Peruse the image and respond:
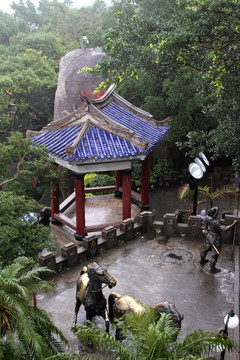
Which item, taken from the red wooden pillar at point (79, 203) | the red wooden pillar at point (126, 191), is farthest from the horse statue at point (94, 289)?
the red wooden pillar at point (126, 191)

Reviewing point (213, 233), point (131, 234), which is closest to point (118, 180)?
point (131, 234)

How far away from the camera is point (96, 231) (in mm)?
16906

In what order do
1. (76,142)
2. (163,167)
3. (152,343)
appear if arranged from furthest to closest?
(163,167), (76,142), (152,343)

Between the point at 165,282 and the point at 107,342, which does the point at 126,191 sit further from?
the point at 107,342

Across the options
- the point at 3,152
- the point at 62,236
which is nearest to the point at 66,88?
the point at 62,236

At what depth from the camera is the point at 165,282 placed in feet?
43.9

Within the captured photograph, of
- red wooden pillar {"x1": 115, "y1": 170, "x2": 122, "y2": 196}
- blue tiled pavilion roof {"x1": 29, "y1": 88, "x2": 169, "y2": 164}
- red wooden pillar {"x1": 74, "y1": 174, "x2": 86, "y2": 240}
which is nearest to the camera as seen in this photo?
blue tiled pavilion roof {"x1": 29, "y1": 88, "x2": 169, "y2": 164}

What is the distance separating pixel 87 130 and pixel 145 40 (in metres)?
4.64

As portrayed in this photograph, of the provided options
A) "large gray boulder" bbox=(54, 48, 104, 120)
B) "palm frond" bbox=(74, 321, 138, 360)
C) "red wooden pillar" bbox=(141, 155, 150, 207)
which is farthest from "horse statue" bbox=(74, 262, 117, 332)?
"large gray boulder" bbox=(54, 48, 104, 120)

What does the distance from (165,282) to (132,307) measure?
4.36 m

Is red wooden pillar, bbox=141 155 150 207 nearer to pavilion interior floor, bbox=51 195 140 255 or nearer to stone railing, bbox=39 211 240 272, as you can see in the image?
pavilion interior floor, bbox=51 195 140 255

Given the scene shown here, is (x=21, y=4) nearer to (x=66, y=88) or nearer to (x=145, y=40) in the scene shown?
(x=66, y=88)

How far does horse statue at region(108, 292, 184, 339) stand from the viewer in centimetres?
855

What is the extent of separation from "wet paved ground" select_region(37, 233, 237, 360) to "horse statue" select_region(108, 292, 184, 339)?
5.13ft
